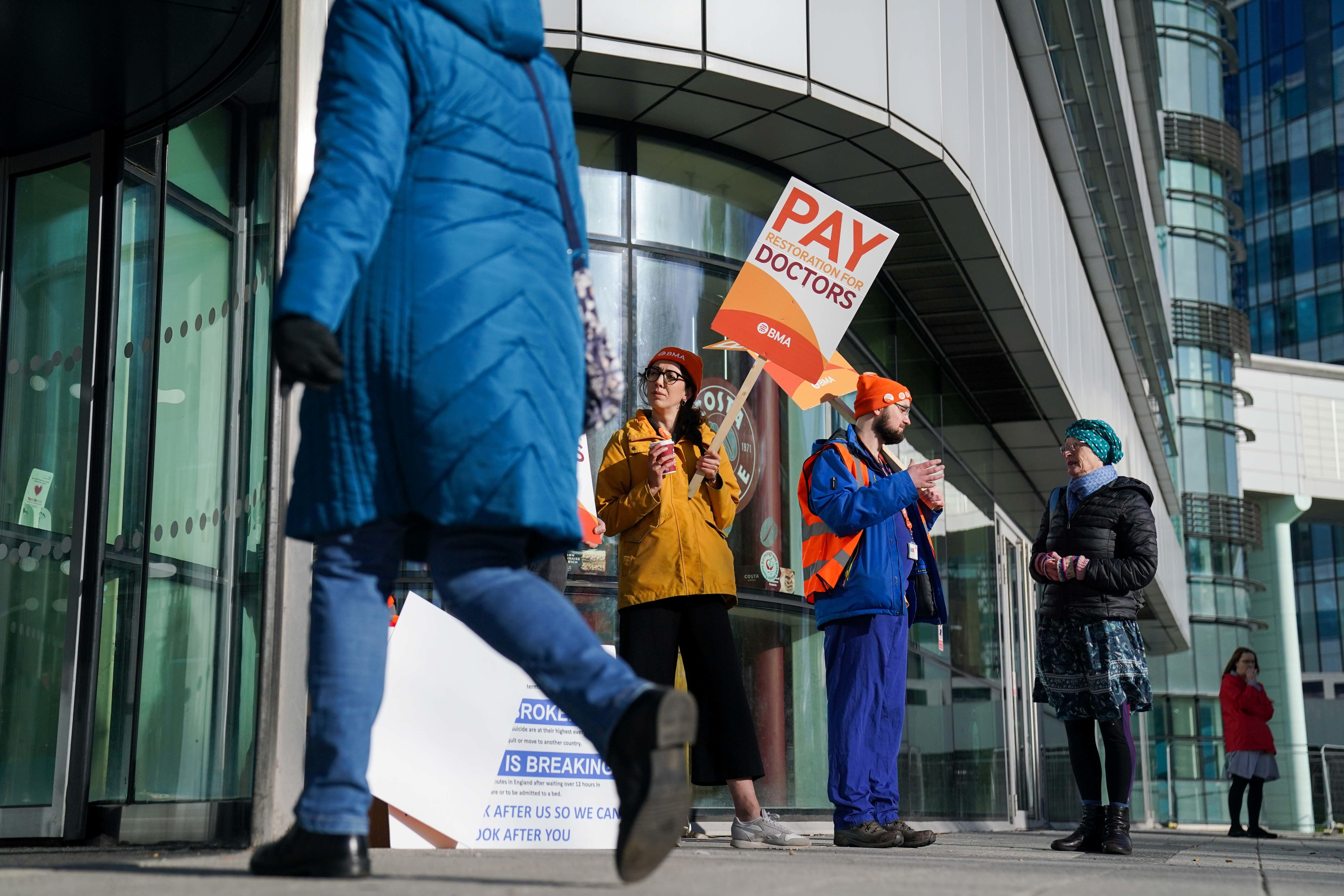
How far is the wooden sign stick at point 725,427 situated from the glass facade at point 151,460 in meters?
1.74

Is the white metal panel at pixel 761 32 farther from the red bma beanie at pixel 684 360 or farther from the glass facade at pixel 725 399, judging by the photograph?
the red bma beanie at pixel 684 360

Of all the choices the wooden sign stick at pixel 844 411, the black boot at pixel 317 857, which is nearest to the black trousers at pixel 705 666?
the wooden sign stick at pixel 844 411

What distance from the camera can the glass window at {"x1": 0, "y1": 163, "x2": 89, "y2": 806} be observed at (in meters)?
5.42

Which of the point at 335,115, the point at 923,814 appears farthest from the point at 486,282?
the point at 923,814

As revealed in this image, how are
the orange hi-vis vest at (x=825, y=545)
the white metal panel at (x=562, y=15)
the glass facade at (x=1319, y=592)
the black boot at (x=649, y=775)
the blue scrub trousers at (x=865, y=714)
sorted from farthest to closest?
the glass facade at (x=1319, y=592)
the white metal panel at (x=562, y=15)
the orange hi-vis vest at (x=825, y=545)
the blue scrub trousers at (x=865, y=714)
the black boot at (x=649, y=775)

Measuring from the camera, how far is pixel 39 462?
18.5 feet

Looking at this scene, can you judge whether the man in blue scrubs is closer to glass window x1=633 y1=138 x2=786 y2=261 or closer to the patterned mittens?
the patterned mittens

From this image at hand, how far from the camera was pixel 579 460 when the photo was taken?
5715 mm

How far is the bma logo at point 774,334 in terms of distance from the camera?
6.34m

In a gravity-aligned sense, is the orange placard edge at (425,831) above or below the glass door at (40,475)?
below

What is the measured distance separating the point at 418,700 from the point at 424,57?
2688mm

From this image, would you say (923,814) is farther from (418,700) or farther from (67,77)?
(67,77)

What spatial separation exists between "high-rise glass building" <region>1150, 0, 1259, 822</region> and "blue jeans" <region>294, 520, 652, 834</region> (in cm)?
3454

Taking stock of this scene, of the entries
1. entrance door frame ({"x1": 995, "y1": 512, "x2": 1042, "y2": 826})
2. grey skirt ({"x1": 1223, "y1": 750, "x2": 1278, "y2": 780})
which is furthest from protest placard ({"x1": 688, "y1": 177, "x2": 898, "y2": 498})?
grey skirt ({"x1": 1223, "y1": 750, "x2": 1278, "y2": 780})
